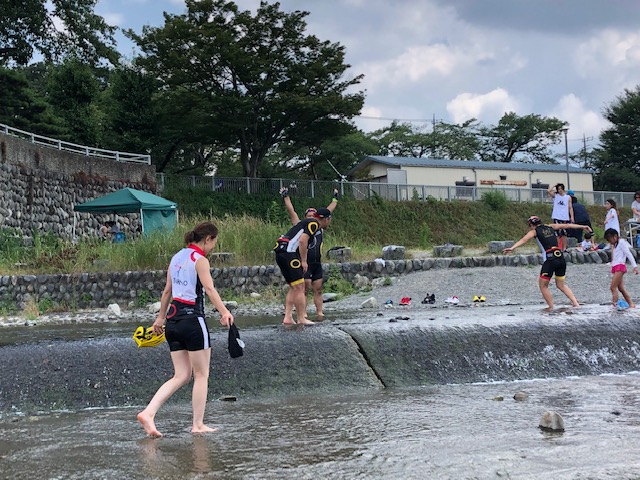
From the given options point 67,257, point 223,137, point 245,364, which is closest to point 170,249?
point 67,257

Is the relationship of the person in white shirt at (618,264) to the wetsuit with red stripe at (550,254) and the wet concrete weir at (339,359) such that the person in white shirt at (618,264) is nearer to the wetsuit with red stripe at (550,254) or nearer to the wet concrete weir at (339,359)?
the wetsuit with red stripe at (550,254)

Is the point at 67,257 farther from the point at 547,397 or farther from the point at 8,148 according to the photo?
the point at 547,397

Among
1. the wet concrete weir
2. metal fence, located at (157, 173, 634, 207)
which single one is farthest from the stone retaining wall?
metal fence, located at (157, 173, 634, 207)

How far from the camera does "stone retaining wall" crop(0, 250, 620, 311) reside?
17062 mm

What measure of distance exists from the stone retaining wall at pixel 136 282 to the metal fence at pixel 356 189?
48.1 ft

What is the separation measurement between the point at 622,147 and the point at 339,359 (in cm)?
5627

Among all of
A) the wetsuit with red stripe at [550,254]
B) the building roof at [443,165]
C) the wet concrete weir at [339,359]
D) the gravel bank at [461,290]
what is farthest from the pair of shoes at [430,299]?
the building roof at [443,165]

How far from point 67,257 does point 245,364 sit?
12790 millimetres

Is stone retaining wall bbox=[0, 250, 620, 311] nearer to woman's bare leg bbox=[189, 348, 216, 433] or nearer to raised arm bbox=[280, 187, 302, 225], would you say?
raised arm bbox=[280, 187, 302, 225]

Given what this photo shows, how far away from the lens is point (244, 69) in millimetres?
32000

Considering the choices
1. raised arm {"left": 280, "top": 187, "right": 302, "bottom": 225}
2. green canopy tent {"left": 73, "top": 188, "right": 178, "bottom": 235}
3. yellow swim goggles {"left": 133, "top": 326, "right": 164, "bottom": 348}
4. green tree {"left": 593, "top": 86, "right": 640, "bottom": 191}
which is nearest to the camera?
yellow swim goggles {"left": 133, "top": 326, "right": 164, "bottom": 348}

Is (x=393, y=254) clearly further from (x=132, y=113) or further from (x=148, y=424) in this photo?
(x=132, y=113)

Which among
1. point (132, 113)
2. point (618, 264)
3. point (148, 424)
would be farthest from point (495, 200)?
point (148, 424)

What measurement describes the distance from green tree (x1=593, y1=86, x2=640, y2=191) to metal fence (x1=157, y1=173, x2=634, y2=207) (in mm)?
12161
